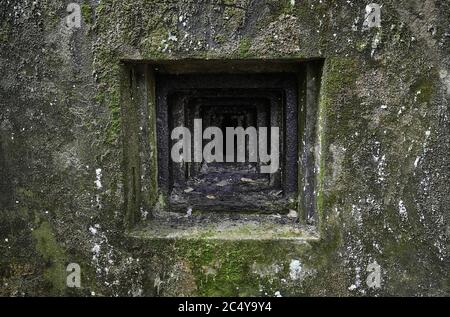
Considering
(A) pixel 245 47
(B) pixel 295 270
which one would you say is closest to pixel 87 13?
(A) pixel 245 47

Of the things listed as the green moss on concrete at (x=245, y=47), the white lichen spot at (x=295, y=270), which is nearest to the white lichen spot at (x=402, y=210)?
the white lichen spot at (x=295, y=270)

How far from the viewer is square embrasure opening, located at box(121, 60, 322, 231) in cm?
181

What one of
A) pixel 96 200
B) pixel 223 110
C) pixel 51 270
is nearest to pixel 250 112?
pixel 223 110

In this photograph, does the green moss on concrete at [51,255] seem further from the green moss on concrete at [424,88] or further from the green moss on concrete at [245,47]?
Answer: the green moss on concrete at [424,88]

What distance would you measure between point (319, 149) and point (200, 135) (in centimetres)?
92

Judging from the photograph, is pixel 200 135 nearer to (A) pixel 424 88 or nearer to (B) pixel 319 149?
(B) pixel 319 149

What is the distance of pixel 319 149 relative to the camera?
1.75 meters

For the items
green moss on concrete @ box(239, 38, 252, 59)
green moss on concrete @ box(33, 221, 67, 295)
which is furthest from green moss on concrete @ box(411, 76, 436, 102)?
green moss on concrete @ box(33, 221, 67, 295)

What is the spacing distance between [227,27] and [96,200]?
1.02 m

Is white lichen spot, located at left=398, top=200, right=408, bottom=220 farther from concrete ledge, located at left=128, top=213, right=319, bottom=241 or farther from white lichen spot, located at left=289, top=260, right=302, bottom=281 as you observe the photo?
white lichen spot, located at left=289, top=260, right=302, bottom=281

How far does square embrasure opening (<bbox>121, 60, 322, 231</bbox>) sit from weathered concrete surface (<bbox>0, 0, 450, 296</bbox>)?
0.37 feet

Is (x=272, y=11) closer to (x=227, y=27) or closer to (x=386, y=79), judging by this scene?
(x=227, y=27)

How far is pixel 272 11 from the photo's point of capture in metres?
1.64

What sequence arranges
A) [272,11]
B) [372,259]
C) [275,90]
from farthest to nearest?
[275,90] → [372,259] → [272,11]
